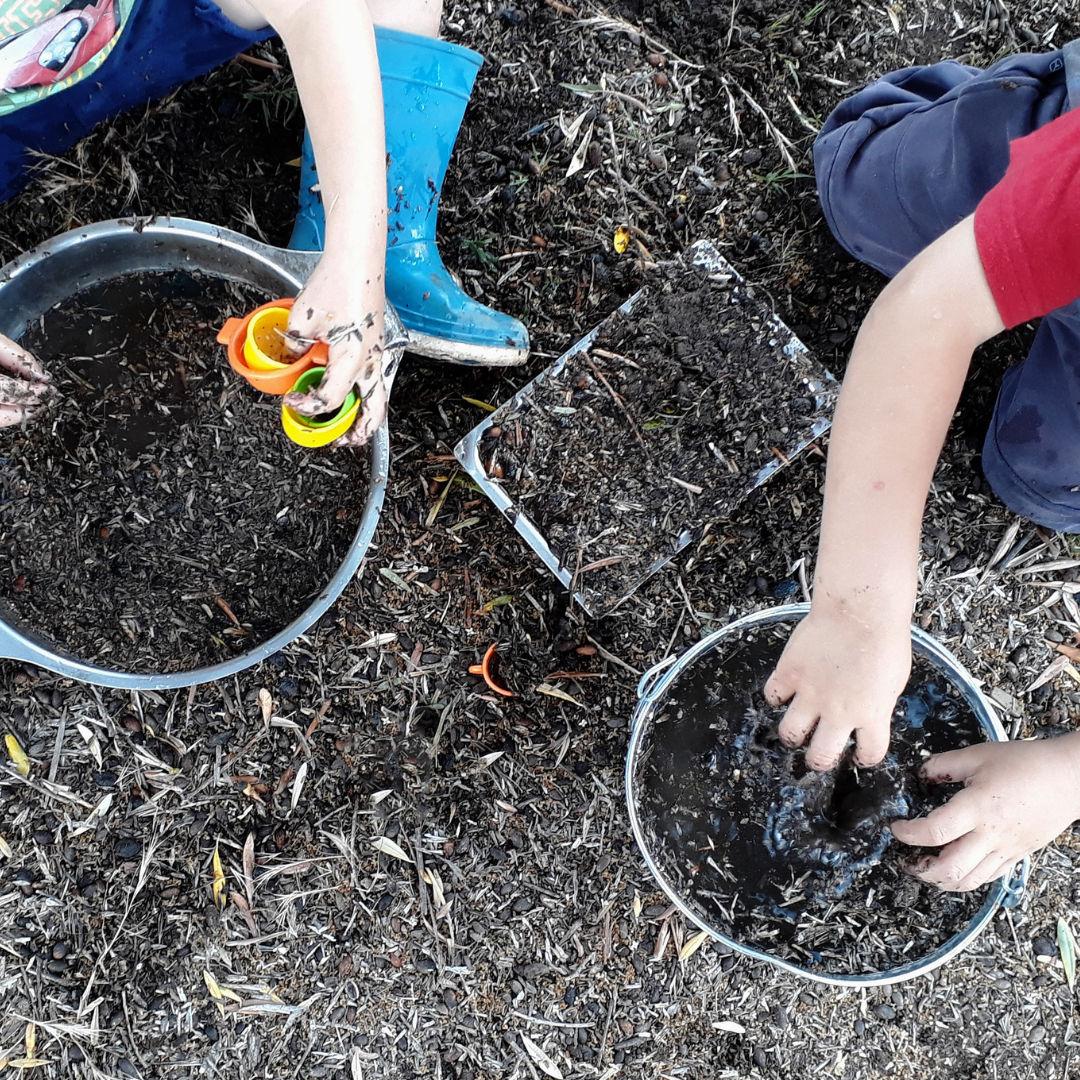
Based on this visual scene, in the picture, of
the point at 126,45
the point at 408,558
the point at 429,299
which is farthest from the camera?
the point at 408,558

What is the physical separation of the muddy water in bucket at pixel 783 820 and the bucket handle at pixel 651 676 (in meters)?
0.06

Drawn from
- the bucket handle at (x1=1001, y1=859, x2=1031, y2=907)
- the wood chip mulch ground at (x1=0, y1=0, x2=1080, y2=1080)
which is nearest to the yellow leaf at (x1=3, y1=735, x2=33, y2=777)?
the wood chip mulch ground at (x1=0, y1=0, x2=1080, y2=1080)

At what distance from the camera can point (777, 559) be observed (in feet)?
4.81

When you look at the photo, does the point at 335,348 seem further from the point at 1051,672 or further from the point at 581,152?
the point at 1051,672

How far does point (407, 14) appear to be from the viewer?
1285 millimetres

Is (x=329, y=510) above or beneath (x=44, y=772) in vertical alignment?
above

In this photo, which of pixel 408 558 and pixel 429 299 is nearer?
pixel 429 299

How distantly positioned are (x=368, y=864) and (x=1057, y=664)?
4.09 feet

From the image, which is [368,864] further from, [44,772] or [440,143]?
[440,143]

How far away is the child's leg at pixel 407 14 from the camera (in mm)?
1266

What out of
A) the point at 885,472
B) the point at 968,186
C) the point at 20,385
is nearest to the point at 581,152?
the point at 968,186

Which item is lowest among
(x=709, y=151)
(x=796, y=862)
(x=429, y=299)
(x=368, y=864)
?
(x=368, y=864)

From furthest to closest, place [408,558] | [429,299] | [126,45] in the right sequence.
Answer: [408,558] → [429,299] → [126,45]

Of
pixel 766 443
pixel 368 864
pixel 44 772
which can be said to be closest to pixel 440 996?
pixel 368 864
